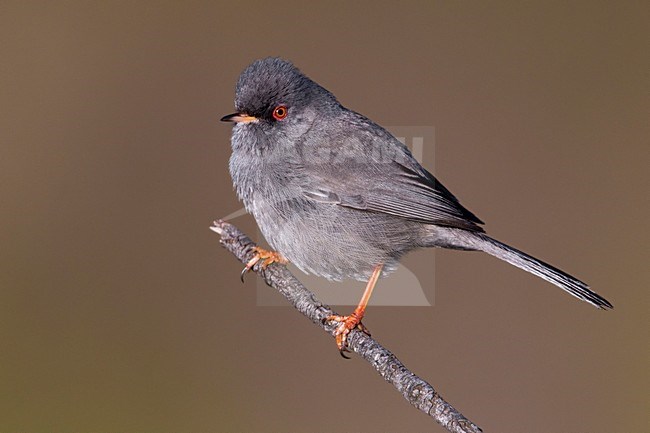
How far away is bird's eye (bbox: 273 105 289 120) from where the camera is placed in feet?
12.3

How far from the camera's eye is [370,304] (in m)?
3.91

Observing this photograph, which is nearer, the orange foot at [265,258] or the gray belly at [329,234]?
the gray belly at [329,234]

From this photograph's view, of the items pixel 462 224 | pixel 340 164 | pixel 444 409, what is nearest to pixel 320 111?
pixel 340 164

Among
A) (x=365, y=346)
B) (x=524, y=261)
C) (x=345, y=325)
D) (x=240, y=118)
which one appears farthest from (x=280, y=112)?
(x=524, y=261)

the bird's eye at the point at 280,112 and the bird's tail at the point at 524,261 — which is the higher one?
the bird's eye at the point at 280,112

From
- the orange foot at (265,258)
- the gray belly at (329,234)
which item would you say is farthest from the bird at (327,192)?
the orange foot at (265,258)

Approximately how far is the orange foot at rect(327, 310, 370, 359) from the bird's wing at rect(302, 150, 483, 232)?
0.60m

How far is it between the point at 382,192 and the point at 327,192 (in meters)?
0.31

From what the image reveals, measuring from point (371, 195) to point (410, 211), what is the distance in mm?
230

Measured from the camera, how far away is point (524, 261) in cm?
337

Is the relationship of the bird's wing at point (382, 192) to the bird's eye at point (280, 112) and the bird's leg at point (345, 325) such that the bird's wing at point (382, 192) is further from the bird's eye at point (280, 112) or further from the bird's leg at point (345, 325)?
the bird's leg at point (345, 325)

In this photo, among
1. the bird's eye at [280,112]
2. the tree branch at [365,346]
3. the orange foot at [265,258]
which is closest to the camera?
the tree branch at [365,346]

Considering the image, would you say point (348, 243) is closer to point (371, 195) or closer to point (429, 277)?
point (371, 195)

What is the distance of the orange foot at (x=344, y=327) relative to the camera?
144 inches
